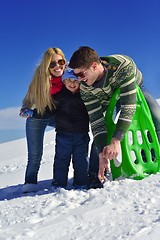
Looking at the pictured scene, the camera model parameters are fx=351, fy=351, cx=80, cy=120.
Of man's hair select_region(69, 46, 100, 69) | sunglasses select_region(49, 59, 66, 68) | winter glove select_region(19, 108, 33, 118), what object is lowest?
winter glove select_region(19, 108, 33, 118)

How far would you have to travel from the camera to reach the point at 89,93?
2.81m

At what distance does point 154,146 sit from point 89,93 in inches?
28.4

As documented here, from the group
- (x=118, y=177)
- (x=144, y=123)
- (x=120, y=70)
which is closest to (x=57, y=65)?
(x=120, y=70)

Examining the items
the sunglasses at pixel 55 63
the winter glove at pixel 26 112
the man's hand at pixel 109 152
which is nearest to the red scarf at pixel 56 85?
the sunglasses at pixel 55 63

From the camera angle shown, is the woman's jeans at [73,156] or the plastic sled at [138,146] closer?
the plastic sled at [138,146]

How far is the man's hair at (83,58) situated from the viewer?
99.7 inches

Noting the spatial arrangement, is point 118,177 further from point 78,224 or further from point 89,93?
point 78,224

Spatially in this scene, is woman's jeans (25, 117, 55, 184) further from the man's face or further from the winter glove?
the man's face

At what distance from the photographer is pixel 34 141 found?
332 centimetres

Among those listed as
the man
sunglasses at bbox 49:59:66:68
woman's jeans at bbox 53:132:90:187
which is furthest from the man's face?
woman's jeans at bbox 53:132:90:187

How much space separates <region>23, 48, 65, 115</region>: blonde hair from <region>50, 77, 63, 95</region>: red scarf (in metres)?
0.05

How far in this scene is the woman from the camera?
311 centimetres

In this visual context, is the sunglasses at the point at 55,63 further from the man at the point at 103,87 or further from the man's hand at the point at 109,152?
the man's hand at the point at 109,152

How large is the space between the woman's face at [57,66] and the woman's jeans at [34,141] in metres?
0.45
